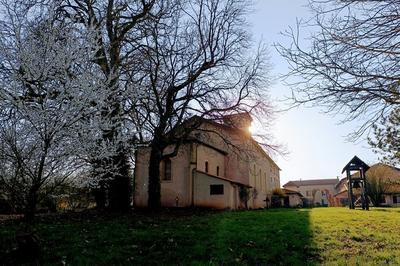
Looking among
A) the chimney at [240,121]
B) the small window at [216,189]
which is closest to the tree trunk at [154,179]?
the chimney at [240,121]

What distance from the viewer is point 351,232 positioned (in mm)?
12570

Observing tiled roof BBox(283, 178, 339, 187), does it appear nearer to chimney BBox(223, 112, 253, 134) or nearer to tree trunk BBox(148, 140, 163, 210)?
chimney BBox(223, 112, 253, 134)

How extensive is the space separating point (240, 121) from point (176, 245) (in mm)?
14650

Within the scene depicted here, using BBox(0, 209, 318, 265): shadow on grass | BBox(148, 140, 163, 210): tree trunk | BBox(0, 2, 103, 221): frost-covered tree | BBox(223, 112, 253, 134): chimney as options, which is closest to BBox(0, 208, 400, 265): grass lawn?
BBox(0, 209, 318, 265): shadow on grass

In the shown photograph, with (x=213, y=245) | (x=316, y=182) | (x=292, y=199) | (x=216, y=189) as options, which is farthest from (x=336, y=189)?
(x=213, y=245)

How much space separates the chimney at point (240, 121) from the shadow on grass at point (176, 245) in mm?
10778

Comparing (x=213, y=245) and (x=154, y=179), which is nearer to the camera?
(x=213, y=245)

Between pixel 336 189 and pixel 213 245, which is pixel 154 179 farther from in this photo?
pixel 336 189

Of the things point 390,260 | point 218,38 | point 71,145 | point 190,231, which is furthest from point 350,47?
point 218,38

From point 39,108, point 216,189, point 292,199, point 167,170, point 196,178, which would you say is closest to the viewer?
point 39,108

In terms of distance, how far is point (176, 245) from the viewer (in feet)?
31.9

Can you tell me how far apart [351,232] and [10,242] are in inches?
409

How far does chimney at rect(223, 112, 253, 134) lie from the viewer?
23.0m

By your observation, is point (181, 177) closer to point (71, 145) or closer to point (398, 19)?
point (71, 145)
